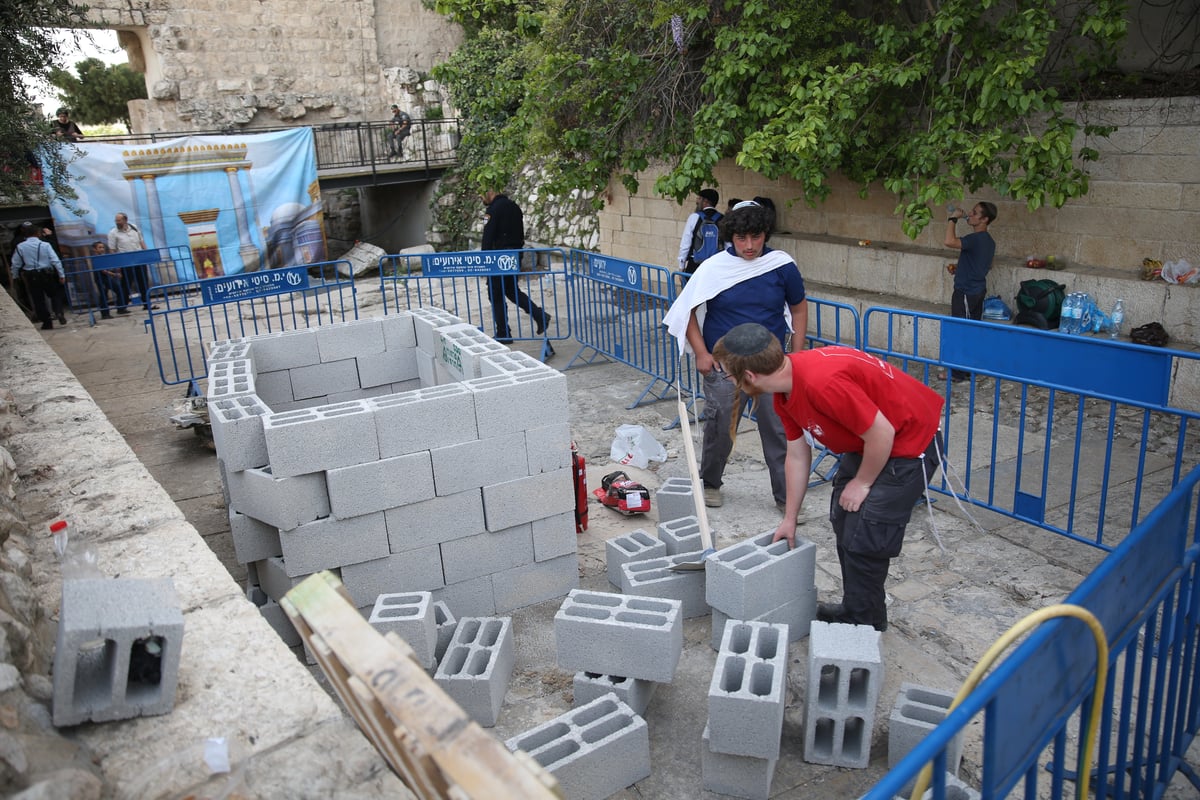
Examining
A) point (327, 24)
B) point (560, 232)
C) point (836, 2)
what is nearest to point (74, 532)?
point (836, 2)

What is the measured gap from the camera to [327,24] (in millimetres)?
21844

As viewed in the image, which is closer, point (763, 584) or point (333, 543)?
point (763, 584)

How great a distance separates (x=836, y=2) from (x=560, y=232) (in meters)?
8.97

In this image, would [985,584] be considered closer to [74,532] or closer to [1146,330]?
[1146,330]

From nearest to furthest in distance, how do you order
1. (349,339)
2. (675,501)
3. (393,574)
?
(393,574) → (675,501) → (349,339)

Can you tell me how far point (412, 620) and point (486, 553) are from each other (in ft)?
2.91

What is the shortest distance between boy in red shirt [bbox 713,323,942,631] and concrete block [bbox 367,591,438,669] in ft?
6.04

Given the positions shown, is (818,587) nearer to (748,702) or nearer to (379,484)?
(748,702)

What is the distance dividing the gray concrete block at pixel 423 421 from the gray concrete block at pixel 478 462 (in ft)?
0.17

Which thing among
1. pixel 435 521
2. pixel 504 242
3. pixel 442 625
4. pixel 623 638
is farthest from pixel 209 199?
pixel 623 638

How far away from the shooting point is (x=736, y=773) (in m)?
3.31

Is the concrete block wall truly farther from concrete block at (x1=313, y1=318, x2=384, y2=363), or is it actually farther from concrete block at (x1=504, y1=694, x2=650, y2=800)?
concrete block at (x1=504, y1=694, x2=650, y2=800)

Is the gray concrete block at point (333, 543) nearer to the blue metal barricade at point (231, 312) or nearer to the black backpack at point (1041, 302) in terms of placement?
the blue metal barricade at point (231, 312)

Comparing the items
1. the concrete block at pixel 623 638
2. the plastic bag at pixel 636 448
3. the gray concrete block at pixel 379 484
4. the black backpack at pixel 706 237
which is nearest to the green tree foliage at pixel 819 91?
the black backpack at pixel 706 237
